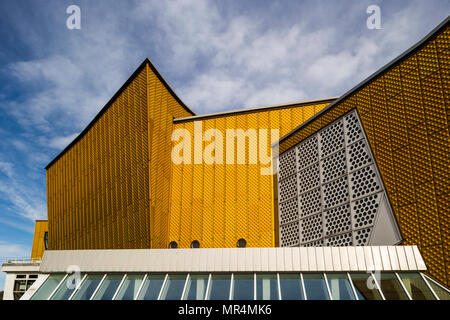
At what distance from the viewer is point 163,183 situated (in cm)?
2670

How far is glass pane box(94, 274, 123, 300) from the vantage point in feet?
41.1

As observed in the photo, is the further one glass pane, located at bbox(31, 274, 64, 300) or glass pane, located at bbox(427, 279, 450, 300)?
glass pane, located at bbox(31, 274, 64, 300)

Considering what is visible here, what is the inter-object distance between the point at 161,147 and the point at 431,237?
17.7 metres

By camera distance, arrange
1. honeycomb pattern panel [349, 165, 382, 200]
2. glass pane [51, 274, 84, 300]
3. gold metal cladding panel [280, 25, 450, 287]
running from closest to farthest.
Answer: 1. glass pane [51, 274, 84, 300]
2. gold metal cladding panel [280, 25, 450, 287]
3. honeycomb pattern panel [349, 165, 382, 200]

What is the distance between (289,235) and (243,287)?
1273 cm

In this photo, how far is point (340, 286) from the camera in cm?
1168

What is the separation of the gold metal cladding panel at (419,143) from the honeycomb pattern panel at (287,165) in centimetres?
A: 736

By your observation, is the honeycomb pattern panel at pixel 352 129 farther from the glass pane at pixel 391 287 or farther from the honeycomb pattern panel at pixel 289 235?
the glass pane at pixel 391 287

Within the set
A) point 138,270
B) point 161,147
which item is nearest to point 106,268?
point 138,270

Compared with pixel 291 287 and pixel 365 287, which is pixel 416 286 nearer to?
pixel 365 287

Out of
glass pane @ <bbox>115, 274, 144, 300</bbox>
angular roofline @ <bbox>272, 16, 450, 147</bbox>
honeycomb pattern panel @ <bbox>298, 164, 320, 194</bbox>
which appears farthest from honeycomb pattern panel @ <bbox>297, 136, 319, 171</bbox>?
glass pane @ <bbox>115, 274, 144, 300</bbox>

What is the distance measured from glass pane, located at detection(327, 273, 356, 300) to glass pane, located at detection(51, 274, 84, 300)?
27.7 ft

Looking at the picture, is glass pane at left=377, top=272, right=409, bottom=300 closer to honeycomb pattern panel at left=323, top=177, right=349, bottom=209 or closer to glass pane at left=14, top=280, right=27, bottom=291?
honeycomb pattern panel at left=323, top=177, right=349, bottom=209
